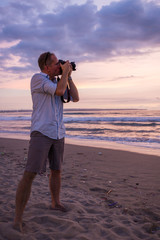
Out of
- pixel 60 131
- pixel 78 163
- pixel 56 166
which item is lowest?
pixel 78 163

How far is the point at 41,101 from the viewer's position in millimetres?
2641

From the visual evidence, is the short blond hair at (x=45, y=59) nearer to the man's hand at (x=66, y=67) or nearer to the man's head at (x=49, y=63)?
the man's head at (x=49, y=63)

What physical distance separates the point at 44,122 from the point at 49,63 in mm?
732

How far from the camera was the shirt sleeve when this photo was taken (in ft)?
8.29

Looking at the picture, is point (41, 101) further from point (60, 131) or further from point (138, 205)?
point (138, 205)

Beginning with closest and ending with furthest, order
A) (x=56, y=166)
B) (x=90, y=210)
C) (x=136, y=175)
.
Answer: (x=56, y=166)
(x=90, y=210)
(x=136, y=175)

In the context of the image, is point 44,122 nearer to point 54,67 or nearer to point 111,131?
point 54,67

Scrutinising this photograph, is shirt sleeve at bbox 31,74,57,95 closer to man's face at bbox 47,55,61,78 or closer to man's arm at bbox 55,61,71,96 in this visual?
man's arm at bbox 55,61,71,96

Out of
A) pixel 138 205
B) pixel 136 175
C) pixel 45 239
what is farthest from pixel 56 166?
pixel 136 175

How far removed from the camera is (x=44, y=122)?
2.57m

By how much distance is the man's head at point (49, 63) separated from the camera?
276 centimetres

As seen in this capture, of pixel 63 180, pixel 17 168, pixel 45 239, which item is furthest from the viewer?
pixel 17 168

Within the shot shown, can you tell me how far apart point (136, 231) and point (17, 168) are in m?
3.66

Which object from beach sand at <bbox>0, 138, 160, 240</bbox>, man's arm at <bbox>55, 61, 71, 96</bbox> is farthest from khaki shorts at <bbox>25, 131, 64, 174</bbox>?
beach sand at <bbox>0, 138, 160, 240</bbox>
